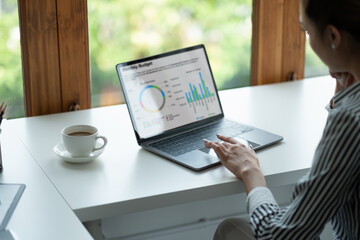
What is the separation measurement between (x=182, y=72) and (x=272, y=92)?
0.52 m

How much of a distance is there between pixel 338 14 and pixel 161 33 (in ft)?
3.47

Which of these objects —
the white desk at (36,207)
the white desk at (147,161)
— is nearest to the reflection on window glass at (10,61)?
the white desk at (147,161)

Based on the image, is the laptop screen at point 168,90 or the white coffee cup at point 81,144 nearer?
the white coffee cup at point 81,144

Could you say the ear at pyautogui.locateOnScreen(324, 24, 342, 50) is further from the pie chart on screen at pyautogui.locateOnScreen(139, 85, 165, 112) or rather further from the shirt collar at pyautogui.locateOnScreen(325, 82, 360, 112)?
the pie chart on screen at pyautogui.locateOnScreen(139, 85, 165, 112)

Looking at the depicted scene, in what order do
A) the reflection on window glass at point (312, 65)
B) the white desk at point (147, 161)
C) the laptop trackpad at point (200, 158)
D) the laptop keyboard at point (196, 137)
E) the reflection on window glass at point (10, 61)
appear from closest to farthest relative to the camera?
the white desk at point (147, 161)
the laptop trackpad at point (200, 158)
the laptop keyboard at point (196, 137)
the reflection on window glass at point (10, 61)
the reflection on window glass at point (312, 65)

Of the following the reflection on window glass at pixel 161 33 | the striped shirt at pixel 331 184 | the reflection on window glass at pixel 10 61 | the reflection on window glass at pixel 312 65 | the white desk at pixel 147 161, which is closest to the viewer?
the striped shirt at pixel 331 184

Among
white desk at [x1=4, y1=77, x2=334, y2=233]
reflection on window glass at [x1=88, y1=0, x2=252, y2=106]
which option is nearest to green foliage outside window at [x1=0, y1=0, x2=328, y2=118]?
reflection on window glass at [x1=88, y1=0, x2=252, y2=106]

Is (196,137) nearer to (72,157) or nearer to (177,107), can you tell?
(177,107)

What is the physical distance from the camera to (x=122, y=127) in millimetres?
1733

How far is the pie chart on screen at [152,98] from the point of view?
160cm

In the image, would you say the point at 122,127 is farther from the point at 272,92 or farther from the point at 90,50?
the point at 272,92

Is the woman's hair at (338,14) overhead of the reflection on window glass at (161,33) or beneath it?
overhead

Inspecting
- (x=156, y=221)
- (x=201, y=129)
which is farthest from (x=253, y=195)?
(x=156, y=221)

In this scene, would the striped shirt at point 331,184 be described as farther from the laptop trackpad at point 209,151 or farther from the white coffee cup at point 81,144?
the white coffee cup at point 81,144
